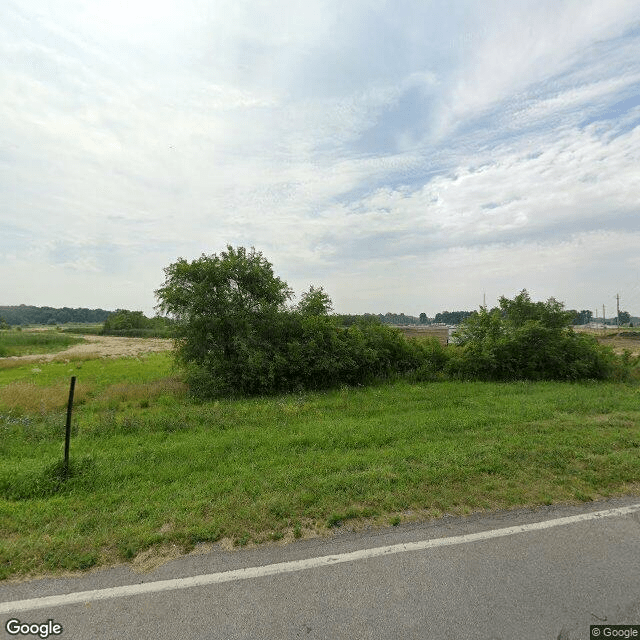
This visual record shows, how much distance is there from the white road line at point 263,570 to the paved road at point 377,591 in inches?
0.5

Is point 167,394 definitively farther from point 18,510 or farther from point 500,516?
point 500,516

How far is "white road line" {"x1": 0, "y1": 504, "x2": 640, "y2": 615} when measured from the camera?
2775 mm

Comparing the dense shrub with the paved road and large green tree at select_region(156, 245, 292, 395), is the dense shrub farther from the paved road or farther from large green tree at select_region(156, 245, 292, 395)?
the paved road

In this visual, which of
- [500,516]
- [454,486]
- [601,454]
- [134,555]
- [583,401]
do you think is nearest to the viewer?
[134,555]

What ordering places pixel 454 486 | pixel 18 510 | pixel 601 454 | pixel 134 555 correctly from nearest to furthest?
pixel 134 555 → pixel 18 510 → pixel 454 486 → pixel 601 454

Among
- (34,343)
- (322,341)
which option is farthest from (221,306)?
(34,343)

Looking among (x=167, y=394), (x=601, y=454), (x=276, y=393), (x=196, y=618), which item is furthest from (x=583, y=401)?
(x=167, y=394)

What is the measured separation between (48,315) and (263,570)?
199 m

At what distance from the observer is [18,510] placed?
4191 mm

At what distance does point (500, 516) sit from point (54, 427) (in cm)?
918

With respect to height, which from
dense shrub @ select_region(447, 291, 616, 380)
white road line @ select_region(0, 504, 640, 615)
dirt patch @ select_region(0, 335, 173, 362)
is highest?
dense shrub @ select_region(447, 291, 616, 380)

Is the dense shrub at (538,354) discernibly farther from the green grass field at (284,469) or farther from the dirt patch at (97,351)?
the dirt patch at (97,351)

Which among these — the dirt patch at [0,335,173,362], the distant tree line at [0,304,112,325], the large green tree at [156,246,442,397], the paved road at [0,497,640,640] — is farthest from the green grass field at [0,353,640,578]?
the distant tree line at [0,304,112,325]

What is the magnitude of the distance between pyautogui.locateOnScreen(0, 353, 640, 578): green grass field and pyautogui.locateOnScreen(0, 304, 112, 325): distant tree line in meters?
181
